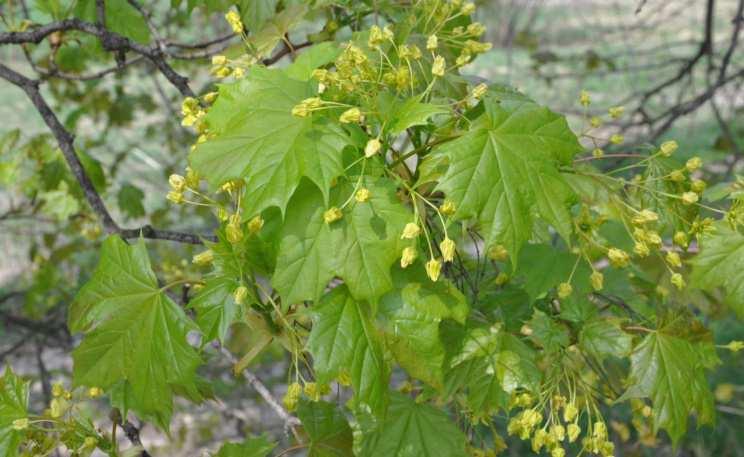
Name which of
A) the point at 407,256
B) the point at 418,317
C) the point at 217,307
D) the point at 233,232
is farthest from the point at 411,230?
the point at 217,307

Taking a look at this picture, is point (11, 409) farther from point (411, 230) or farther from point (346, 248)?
point (411, 230)

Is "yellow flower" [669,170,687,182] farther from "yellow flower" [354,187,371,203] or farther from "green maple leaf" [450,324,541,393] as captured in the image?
"yellow flower" [354,187,371,203]

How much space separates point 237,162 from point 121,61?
116 centimetres

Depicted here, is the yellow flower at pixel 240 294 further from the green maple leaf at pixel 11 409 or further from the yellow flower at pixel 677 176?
the yellow flower at pixel 677 176

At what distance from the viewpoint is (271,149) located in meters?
1.29

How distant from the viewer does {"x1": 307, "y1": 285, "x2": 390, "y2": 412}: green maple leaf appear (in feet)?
4.40

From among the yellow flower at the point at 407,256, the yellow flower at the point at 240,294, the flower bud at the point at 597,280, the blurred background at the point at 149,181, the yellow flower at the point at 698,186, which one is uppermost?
the yellow flower at the point at 407,256

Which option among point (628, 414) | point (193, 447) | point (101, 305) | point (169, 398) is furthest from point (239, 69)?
point (193, 447)

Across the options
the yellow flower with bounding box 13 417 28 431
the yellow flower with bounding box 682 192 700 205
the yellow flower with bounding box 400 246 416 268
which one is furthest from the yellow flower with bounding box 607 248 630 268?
the yellow flower with bounding box 13 417 28 431

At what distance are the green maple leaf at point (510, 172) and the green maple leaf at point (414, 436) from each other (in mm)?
499

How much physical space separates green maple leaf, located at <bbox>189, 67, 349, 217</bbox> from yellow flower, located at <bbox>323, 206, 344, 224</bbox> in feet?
0.13

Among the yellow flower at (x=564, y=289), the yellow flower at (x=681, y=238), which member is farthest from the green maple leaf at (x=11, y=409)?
the yellow flower at (x=681, y=238)

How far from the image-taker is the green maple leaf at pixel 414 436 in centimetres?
161

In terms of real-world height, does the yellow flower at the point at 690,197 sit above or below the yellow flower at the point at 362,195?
below
